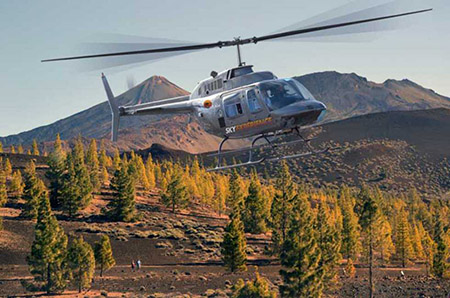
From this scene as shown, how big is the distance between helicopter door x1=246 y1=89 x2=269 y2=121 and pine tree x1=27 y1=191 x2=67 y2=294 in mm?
41805

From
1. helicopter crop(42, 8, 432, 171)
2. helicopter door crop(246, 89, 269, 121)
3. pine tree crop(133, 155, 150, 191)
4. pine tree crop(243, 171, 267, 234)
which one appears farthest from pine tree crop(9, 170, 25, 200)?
helicopter door crop(246, 89, 269, 121)

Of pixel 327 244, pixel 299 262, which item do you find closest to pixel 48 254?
pixel 299 262

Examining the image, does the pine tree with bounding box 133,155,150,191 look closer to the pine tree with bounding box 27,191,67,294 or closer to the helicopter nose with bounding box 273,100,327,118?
the pine tree with bounding box 27,191,67,294

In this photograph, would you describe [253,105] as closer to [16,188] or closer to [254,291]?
[254,291]

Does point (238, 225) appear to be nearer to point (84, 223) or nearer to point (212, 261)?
point (212, 261)

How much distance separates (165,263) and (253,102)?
63.0m

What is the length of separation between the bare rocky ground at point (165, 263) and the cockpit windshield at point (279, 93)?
45.0 m

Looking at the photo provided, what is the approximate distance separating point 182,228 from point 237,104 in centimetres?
8156

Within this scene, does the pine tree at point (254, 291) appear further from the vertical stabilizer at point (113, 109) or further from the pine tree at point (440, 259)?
the pine tree at point (440, 259)

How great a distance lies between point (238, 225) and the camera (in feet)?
251

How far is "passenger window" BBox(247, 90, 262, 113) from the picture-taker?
27281 mm

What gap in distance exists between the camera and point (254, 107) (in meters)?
27.4

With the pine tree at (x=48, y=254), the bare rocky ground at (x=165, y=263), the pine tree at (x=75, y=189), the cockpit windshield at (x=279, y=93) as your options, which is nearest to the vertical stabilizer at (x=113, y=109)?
the cockpit windshield at (x=279, y=93)

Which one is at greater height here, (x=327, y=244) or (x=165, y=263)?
(x=327, y=244)
